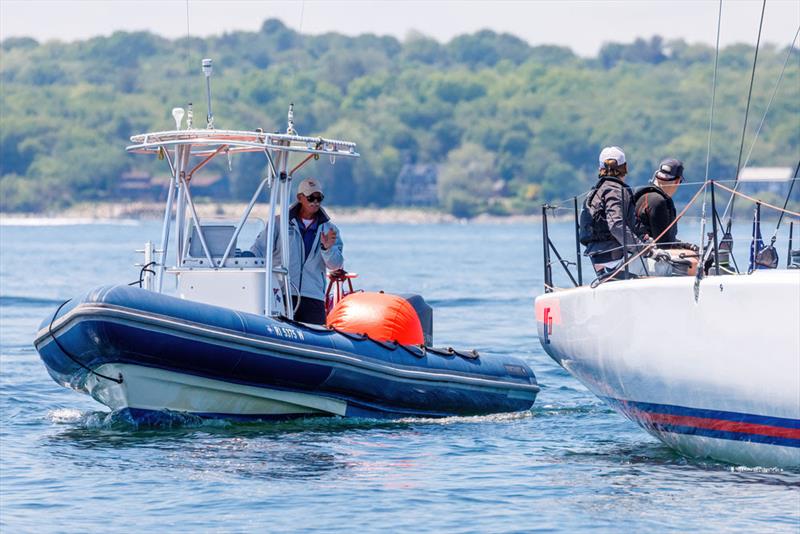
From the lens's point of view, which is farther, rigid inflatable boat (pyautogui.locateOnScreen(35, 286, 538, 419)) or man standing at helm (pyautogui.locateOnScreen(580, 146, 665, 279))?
rigid inflatable boat (pyautogui.locateOnScreen(35, 286, 538, 419))

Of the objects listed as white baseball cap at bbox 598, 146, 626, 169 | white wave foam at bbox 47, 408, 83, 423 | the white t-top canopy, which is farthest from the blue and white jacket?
white baseball cap at bbox 598, 146, 626, 169

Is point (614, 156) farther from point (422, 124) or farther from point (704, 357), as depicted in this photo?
point (422, 124)

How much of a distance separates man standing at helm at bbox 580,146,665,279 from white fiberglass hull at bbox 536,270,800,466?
0.33m

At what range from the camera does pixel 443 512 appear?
32.9 ft

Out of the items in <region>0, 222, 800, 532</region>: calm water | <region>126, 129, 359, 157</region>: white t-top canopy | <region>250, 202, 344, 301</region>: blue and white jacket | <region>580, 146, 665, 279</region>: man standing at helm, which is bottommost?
<region>0, 222, 800, 532</region>: calm water

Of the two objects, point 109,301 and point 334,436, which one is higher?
point 109,301

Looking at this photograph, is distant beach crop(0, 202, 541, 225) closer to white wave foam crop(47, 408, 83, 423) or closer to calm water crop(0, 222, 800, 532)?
white wave foam crop(47, 408, 83, 423)

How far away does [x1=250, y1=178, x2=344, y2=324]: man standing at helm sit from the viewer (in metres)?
13.6

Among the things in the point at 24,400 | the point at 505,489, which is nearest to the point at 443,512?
the point at 505,489

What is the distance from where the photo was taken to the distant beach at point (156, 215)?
137875 millimetres

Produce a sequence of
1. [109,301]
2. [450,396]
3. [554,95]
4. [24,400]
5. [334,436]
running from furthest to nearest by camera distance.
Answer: [554,95], [24,400], [450,396], [334,436], [109,301]

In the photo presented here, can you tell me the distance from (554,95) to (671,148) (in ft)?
113

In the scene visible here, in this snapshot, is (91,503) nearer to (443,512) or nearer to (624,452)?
→ (443,512)

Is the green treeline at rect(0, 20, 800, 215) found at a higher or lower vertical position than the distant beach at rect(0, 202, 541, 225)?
higher
